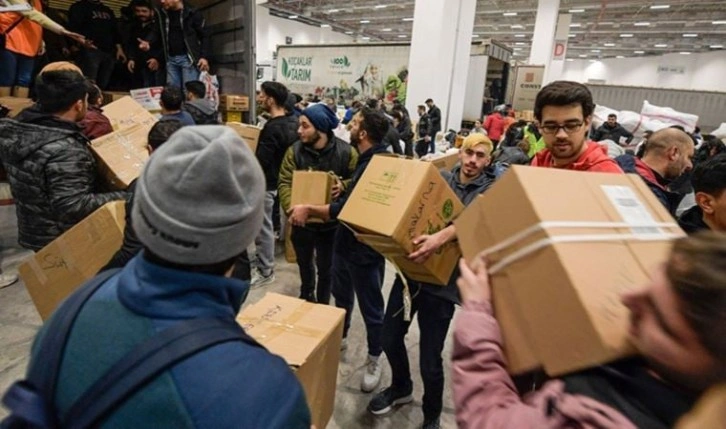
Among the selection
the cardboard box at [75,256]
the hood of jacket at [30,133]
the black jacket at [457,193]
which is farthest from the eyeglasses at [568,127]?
the hood of jacket at [30,133]

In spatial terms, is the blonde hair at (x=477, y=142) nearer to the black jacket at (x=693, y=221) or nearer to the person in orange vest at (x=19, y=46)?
the black jacket at (x=693, y=221)

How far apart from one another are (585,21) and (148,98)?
19879 millimetres

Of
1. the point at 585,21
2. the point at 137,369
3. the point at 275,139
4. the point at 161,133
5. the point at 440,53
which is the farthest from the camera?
the point at 585,21

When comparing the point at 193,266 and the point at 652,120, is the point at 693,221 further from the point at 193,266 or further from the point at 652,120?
the point at 652,120

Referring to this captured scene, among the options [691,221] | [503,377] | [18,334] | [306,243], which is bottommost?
[18,334]

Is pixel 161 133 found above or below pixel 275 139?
above

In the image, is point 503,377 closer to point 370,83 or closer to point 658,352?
point 658,352

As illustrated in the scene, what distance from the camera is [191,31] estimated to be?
14.4ft

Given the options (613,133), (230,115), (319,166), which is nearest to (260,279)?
(319,166)

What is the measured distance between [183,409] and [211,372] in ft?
0.20

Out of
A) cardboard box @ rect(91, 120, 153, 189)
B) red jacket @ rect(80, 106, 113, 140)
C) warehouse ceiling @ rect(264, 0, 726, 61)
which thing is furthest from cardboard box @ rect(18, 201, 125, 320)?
warehouse ceiling @ rect(264, 0, 726, 61)

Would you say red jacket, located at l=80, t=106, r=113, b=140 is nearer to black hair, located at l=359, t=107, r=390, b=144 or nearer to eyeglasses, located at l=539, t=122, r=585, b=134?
black hair, located at l=359, t=107, r=390, b=144

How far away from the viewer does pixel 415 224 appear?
164 centimetres

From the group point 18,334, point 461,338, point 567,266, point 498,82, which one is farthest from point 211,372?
point 498,82
